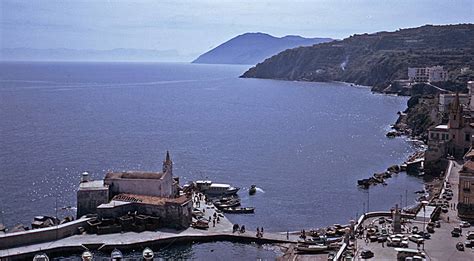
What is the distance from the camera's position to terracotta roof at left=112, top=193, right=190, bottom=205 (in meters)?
52.6

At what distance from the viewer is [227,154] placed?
94188 mm

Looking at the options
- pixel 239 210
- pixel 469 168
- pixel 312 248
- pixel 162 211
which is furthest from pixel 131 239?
pixel 469 168

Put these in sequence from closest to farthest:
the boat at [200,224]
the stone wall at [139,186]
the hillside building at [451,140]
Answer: the boat at [200,224]
the stone wall at [139,186]
the hillside building at [451,140]

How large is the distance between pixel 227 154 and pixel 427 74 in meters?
112

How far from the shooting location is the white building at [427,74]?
178750 millimetres

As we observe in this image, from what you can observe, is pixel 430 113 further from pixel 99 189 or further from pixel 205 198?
pixel 99 189

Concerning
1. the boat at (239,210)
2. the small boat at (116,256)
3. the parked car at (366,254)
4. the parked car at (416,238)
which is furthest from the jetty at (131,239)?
the small boat at (116,256)

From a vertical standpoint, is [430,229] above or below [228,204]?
above

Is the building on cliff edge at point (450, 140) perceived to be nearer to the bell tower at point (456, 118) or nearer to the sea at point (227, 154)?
the bell tower at point (456, 118)

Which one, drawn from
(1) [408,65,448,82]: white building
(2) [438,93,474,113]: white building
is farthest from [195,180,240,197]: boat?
(1) [408,65,448,82]: white building

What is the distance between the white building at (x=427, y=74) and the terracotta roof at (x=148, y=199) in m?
139

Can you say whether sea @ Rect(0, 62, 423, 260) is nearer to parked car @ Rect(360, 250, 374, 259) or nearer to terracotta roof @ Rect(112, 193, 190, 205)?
terracotta roof @ Rect(112, 193, 190, 205)

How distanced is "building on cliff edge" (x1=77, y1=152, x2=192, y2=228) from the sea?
4.32m

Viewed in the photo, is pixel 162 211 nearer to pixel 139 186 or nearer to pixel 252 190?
pixel 139 186
